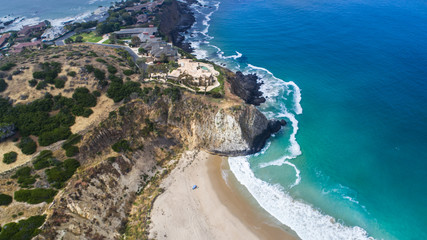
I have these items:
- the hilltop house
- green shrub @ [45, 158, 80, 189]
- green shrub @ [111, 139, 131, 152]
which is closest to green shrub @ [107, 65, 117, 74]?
green shrub @ [111, 139, 131, 152]

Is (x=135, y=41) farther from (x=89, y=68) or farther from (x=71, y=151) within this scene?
(x=71, y=151)

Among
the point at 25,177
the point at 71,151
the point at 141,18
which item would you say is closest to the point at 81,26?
the point at 141,18

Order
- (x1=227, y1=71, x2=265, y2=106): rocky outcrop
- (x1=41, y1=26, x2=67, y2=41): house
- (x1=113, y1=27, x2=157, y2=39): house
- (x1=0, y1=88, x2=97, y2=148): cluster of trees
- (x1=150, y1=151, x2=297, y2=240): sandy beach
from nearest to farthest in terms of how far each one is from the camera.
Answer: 1. (x1=150, y1=151, x2=297, y2=240): sandy beach
2. (x1=0, y1=88, x2=97, y2=148): cluster of trees
3. (x1=227, y1=71, x2=265, y2=106): rocky outcrop
4. (x1=113, y1=27, x2=157, y2=39): house
5. (x1=41, y1=26, x2=67, y2=41): house

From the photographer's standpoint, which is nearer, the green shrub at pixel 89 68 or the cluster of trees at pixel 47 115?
the cluster of trees at pixel 47 115

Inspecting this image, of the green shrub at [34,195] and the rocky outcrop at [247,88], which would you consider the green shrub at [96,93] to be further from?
the rocky outcrop at [247,88]

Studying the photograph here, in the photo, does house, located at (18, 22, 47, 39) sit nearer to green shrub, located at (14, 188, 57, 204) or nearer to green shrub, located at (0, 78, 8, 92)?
green shrub, located at (0, 78, 8, 92)

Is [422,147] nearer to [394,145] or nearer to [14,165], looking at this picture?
[394,145]

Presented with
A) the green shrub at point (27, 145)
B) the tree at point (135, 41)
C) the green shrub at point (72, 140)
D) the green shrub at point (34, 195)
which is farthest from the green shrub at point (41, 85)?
the tree at point (135, 41)
